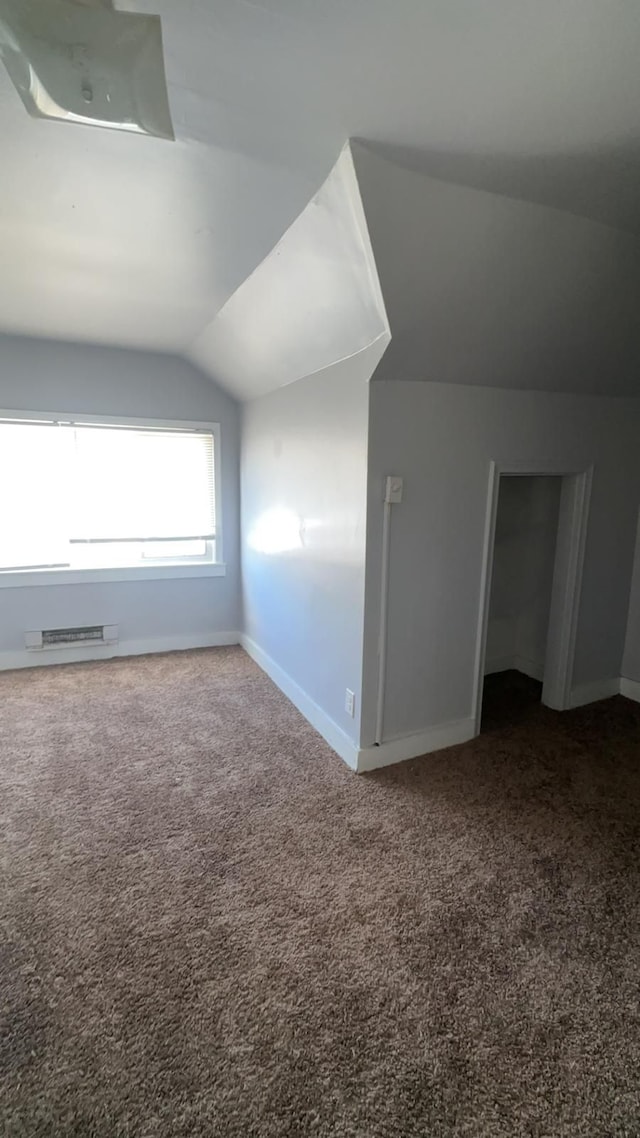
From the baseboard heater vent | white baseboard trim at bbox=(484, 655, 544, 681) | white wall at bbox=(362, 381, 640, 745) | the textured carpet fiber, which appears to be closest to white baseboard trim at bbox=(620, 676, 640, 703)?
white baseboard trim at bbox=(484, 655, 544, 681)

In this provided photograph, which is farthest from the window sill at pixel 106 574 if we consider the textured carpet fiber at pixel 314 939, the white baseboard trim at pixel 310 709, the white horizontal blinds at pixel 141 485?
the textured carpet fiber at pixel 314 939

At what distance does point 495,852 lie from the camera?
6.88 feet

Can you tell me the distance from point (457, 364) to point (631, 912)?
231cm

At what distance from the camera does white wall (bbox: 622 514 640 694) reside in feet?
11.5

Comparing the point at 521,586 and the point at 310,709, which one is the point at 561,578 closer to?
the point at 521,586

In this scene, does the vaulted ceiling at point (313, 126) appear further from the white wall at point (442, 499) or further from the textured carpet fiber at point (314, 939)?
the textured carpet fiber at point (314, 939)

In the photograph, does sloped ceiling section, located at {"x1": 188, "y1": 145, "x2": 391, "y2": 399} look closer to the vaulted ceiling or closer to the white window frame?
the vaulted ceiling

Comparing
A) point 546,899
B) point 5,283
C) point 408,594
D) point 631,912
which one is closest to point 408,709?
point 408,594

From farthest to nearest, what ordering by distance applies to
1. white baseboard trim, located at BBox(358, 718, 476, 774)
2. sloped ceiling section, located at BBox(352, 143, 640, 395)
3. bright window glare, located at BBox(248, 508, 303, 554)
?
1. bright window glare, located at BBox(248, 508, 303, 554)
2. white baseboard trim, located at BBox(358, 718, 476, 774)
3. sloped ceiling section, located at BBox(352, 143, 640, 395)

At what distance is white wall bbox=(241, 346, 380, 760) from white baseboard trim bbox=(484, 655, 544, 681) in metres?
1.62

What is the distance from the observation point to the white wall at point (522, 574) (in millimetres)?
3736

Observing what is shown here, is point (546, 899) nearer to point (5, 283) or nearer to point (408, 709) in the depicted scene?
point (408, 709)

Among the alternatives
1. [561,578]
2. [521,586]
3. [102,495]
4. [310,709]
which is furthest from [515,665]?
[102,495]

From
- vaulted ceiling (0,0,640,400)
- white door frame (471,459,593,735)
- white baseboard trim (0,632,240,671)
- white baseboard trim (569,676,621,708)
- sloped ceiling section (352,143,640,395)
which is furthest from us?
white baseboard trim (0,632,240,671)
